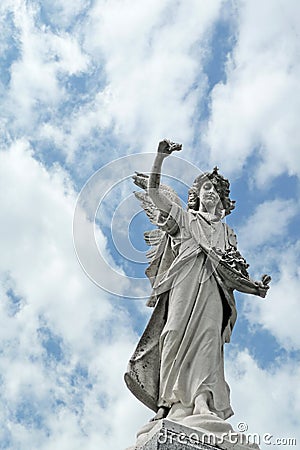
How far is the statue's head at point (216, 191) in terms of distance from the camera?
10.8 meters

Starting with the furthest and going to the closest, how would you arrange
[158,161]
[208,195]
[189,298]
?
[208,195], [158,161], [189,298]

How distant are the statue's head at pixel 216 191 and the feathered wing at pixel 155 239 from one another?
37 centimetres

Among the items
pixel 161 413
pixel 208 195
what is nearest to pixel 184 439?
pixel 161 413

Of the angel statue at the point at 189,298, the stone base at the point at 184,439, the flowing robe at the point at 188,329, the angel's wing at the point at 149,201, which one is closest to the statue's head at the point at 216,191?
the angel statue at the point at 189,298

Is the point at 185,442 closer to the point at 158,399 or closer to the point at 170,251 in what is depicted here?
the point at 158,399

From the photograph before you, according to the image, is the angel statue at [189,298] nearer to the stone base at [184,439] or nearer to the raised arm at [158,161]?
the raised arm at [158,161]

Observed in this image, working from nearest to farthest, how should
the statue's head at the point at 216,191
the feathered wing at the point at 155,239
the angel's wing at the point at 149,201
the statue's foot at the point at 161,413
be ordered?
the statue's foot at the point at 161,413
the feathered wing at the point at 155,239
the angel's wing at the point at 149,201
the statue's head at the point at 216,191

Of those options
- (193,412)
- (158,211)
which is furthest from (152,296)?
(193,412)

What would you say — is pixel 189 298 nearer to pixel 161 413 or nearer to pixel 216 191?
pixel 161 413

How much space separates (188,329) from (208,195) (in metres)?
2.44

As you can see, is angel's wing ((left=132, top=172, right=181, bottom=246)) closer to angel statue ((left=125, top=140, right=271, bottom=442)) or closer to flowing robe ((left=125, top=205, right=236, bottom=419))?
angel statue ((left=125, top=140, right=271, bottom=442))

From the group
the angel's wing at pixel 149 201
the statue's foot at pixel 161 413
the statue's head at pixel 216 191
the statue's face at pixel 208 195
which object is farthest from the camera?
the statue's head at pixel 216 191

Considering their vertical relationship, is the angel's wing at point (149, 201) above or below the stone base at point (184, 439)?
above

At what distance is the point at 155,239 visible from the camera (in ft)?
35.3
